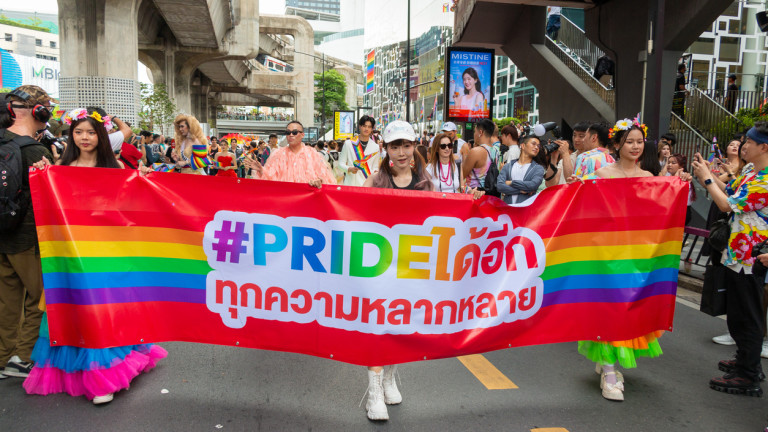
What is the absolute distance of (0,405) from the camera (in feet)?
13.2

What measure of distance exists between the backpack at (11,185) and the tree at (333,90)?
9714 cm

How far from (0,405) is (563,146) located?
605cm

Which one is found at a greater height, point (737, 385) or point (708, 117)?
point (708, 117)

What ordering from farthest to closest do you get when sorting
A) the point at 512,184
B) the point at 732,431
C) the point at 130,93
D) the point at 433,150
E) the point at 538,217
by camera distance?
1. the point at 130,93
2. the point at 433,150
3. the point at 512,184
4. the point at 538,217
5. the point at 732,431

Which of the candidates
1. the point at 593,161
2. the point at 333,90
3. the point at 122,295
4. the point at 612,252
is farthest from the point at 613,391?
the point at 333,90

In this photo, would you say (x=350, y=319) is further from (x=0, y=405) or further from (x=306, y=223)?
(x=0, y=405)

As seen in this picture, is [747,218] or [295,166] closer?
[747,218]

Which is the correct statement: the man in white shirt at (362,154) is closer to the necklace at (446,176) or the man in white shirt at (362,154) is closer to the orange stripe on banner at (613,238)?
the necklace at (446,176)

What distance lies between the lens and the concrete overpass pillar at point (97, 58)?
19.9 m

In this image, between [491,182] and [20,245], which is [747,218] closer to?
[491,182]

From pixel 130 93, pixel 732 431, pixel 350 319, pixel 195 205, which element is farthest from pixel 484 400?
pixel 130 93

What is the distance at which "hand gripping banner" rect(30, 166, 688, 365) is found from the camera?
3.95 m

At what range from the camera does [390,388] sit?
13.6 ft

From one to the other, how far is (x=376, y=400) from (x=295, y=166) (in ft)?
11.6
